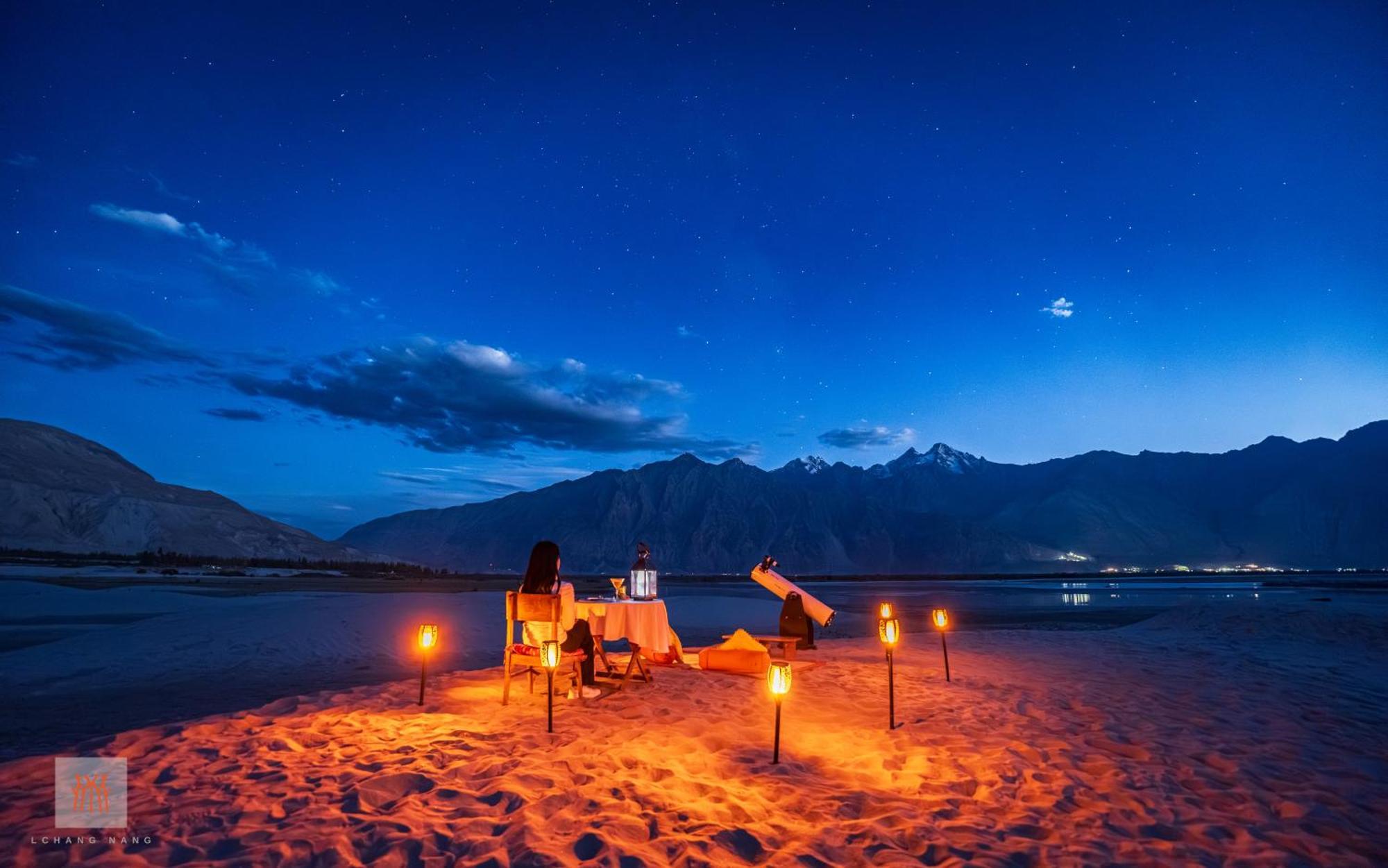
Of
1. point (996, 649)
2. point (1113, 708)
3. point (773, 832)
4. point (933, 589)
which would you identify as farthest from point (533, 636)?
point (933, 589)

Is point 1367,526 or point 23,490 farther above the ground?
point 23,490

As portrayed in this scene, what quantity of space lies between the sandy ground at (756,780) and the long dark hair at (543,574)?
1.43 metres

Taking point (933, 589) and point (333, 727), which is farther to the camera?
point (933, 589)

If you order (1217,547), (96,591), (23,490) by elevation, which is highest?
(23,490)

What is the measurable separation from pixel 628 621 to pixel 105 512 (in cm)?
10410

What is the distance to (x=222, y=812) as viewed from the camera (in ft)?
14.4

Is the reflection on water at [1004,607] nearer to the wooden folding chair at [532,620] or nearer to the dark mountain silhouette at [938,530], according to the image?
the wooden folding chair at [532,620]

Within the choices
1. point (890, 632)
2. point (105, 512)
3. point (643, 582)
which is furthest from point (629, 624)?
point (105, 512)

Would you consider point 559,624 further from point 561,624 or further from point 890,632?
point 890,632

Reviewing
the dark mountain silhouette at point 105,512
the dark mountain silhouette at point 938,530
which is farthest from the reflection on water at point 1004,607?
the dark mountain silhouette at point 938,530

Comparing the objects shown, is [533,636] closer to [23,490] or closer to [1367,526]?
[23,490]

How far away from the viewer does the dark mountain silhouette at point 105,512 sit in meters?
76.2

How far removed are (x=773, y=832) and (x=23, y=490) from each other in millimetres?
110976

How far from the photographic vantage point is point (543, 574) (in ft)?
26.3
